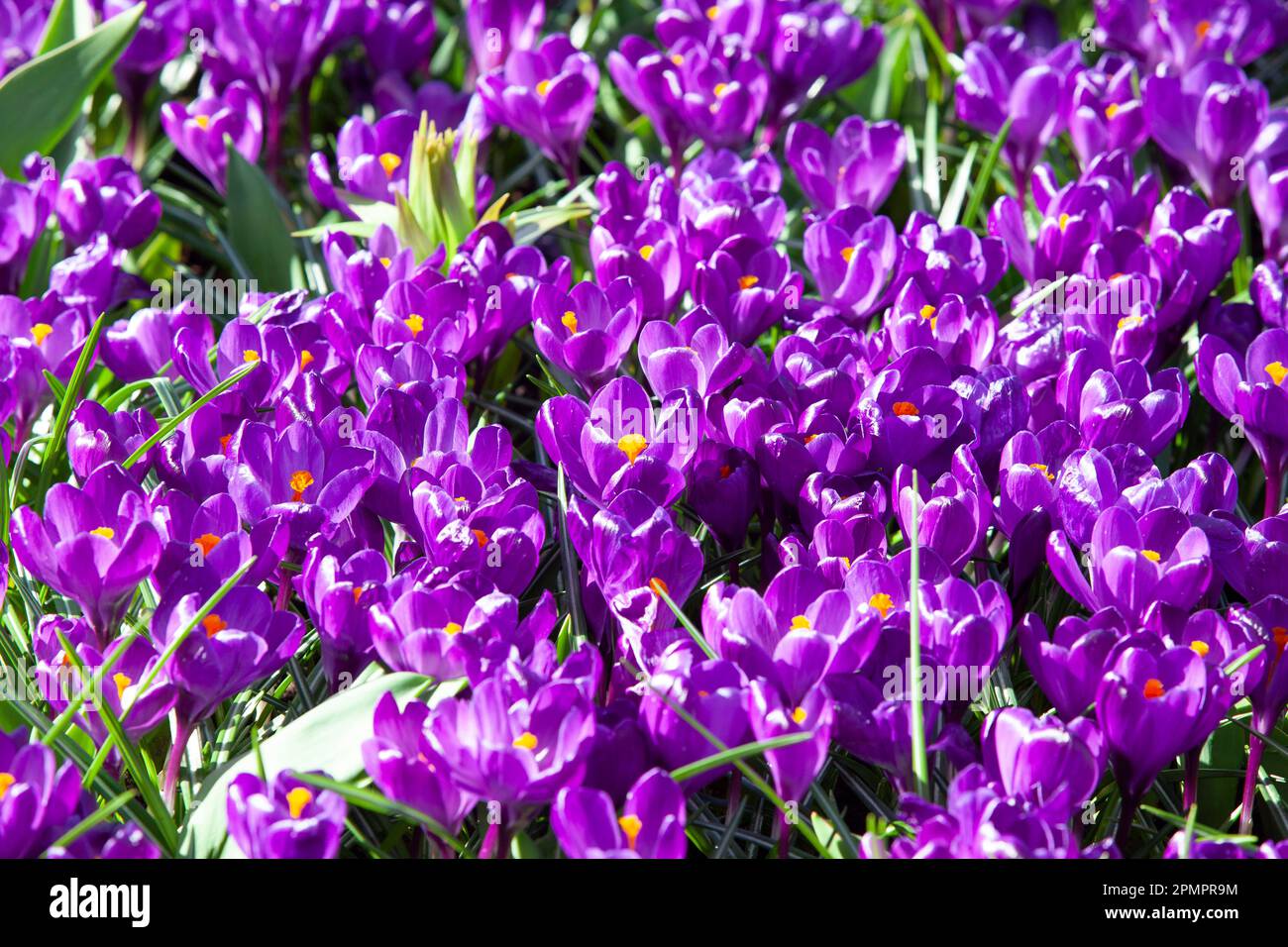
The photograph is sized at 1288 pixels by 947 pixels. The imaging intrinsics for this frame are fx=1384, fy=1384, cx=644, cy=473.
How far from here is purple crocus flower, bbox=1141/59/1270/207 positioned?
2182mm

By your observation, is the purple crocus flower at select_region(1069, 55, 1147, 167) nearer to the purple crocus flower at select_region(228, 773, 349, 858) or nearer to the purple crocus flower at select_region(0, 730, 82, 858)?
the purple crocus flower at select_region(228, 773, 349, 858)

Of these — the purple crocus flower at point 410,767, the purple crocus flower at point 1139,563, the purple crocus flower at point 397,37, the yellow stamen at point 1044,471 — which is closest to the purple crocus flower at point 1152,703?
the purple crocus flower at point 1139,563

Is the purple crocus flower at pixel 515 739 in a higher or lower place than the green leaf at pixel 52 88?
lower

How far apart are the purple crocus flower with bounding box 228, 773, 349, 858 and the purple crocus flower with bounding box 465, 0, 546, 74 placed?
1.91 m

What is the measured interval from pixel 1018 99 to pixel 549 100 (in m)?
0.78

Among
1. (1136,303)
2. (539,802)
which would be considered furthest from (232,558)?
(1136,303)

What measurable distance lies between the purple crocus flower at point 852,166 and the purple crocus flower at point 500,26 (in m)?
0.76

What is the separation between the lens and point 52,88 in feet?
7.33

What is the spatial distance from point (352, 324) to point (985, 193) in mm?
1366

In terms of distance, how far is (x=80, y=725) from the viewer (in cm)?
125

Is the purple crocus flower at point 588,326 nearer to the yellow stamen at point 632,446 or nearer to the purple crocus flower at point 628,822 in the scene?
the yellow stamen at point 632,446

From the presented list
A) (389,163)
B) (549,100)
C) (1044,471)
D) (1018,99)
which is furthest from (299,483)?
(1018,99)

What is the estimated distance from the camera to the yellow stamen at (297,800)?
108 cm

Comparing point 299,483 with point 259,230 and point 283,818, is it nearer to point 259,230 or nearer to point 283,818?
point 283,818
